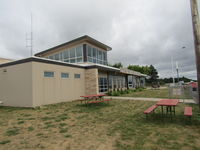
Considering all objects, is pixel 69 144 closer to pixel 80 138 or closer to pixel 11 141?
pixel 80 138

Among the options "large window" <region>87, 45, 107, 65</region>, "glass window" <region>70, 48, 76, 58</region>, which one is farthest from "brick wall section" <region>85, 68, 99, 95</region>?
"glass window" <region>70, 48, 76, 58</region>

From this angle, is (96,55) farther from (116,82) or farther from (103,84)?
(116,82)

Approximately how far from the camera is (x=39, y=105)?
372 inches

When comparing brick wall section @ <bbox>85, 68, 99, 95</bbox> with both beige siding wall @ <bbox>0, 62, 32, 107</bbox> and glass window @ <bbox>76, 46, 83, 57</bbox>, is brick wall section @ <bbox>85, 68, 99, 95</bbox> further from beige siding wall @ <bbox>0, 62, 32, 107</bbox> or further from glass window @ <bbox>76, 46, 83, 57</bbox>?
beige siding wall @ <bbox>0, 62, 32, 107</bbox>

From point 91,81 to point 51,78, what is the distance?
17.5ft

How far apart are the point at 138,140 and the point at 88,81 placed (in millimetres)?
11943

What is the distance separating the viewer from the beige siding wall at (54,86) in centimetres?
941

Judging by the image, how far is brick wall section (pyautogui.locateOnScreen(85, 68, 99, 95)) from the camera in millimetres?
14656

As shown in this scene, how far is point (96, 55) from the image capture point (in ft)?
62.0

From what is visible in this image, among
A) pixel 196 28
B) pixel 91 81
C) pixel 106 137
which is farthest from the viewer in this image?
pixel 91 81

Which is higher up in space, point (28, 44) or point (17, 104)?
point (28, 44)

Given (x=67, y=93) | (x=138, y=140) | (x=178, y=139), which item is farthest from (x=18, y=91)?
(x=178, y=139)

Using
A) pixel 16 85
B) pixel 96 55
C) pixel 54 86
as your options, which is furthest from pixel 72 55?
pixel 16 85

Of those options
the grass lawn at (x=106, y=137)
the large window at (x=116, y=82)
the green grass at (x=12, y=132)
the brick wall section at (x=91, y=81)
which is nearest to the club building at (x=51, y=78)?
the brick wall section at (x=91, y=81)
